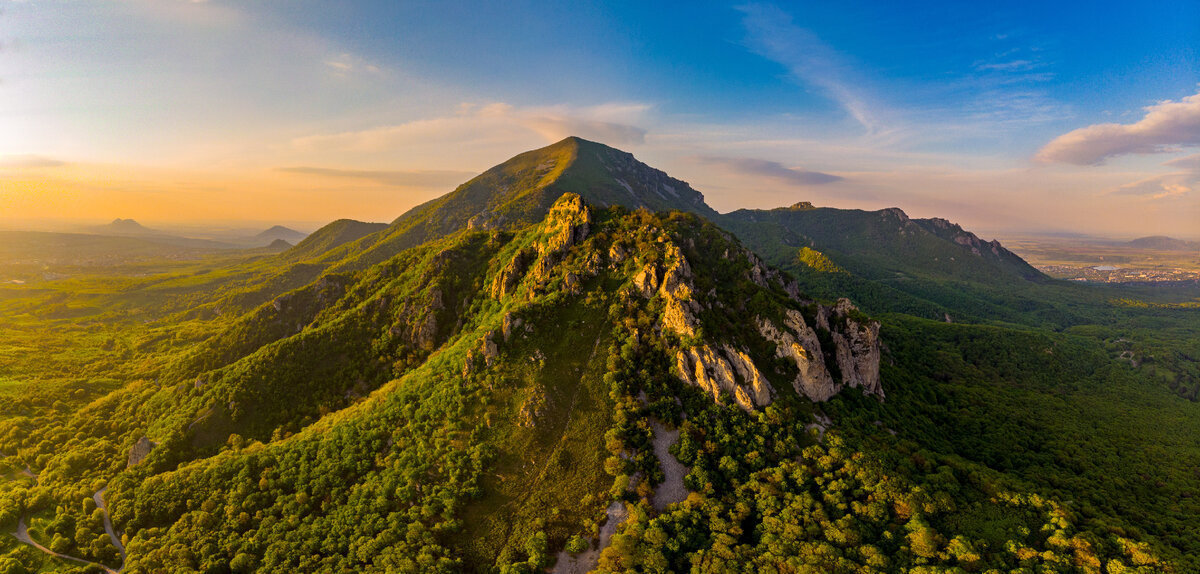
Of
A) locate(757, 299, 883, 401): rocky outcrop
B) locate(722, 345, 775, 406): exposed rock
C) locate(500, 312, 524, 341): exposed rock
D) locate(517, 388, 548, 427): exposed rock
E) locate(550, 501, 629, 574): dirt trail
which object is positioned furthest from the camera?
locate(500, 312, 524, 341): exposed rock

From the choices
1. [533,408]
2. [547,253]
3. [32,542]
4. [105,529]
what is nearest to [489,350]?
[533,408]

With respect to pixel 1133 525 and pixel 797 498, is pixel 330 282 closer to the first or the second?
pixel 797 498

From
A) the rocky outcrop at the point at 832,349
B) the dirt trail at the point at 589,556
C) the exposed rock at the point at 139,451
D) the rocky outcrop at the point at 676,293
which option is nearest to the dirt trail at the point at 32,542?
the exposed rock at the point at 139,451

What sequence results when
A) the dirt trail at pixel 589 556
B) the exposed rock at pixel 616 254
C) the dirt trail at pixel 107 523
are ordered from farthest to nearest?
the exposed rock at pixel 616 254
the dirt trail at pixel 107 523
the dirt trail at pixel 589 556

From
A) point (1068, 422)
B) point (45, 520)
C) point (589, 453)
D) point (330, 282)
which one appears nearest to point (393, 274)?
point (330, 282)

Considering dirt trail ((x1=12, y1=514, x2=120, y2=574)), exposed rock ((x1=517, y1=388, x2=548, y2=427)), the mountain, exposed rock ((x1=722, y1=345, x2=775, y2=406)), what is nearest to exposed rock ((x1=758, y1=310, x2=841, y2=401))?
the mountain

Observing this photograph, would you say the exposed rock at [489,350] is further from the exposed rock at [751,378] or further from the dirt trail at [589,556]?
the exposed rock at [751,378]

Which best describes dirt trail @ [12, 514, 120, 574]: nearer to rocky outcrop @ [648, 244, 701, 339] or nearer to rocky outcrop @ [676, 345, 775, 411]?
rocky outcrop @ [676, 345, 775, 411]
